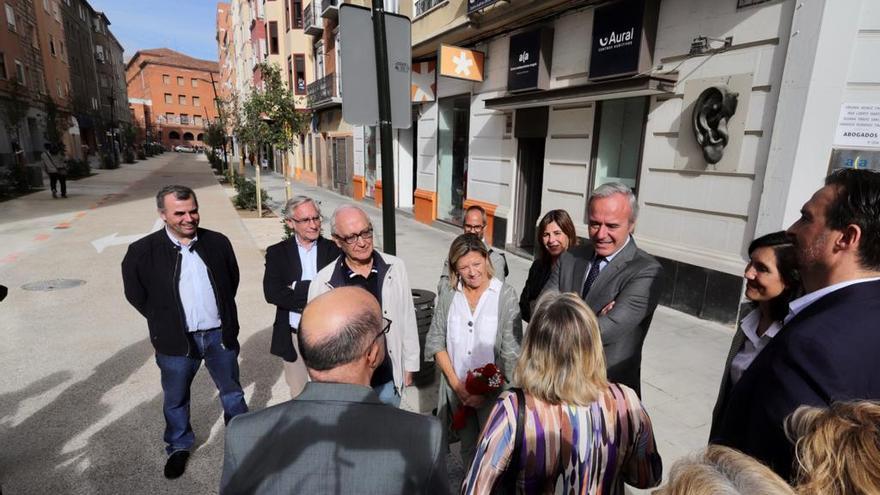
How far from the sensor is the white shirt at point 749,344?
181 centimetres

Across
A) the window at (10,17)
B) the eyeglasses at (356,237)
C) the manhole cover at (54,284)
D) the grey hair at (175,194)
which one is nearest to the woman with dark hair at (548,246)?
the eyeglasses at (356,237)

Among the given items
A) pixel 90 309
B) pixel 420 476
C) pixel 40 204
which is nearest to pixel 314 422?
pixel 420 476

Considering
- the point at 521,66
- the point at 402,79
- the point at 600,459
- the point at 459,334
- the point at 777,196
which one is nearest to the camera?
the point at 600,459

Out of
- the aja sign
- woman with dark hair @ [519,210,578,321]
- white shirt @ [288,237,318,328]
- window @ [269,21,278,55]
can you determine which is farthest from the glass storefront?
window @ [269,21,278,55]

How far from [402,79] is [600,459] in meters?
2.71

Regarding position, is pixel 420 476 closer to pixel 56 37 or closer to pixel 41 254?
pixel 41 254

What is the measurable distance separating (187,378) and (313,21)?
2212cm

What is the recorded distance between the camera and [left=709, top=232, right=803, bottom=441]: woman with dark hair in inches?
71.4

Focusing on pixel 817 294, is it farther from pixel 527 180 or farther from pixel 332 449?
pixel 527 180

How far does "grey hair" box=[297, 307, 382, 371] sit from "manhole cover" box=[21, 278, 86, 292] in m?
7.68

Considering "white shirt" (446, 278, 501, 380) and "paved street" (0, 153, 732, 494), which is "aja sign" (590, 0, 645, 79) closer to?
"paved street" (0, 153, 732, 494)

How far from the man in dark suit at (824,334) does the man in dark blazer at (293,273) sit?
2.41 meters

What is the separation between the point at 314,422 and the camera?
117 cm

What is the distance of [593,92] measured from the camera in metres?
6.39
